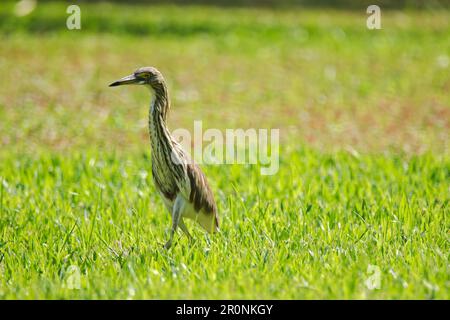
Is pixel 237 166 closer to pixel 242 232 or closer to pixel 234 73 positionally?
pixel 242 232

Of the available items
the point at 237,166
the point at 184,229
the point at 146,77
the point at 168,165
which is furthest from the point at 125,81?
the point at 237,166

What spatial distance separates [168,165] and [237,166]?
2728 millimetres

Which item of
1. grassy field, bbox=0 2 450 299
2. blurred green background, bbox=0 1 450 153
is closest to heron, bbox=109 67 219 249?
grassy field, bbox=0 2 450 299

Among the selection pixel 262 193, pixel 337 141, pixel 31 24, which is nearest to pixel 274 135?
pixel 337 141

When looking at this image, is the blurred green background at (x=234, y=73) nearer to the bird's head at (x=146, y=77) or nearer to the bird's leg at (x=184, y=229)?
the bird's leg at (x=184, y=229)

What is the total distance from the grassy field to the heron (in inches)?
11.7

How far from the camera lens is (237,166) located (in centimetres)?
824

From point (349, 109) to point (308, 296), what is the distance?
7523 millimetres

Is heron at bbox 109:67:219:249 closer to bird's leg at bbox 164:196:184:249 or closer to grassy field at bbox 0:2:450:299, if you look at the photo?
bird's leg at bbox 164:196:184:249

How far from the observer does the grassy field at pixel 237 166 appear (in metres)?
5.10

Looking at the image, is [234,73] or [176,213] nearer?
[176,213]

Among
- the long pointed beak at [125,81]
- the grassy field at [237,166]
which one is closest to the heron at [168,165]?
the long pointed beak at [125,81]

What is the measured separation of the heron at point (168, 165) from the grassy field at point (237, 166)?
296 mm

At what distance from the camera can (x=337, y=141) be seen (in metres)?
10.2
